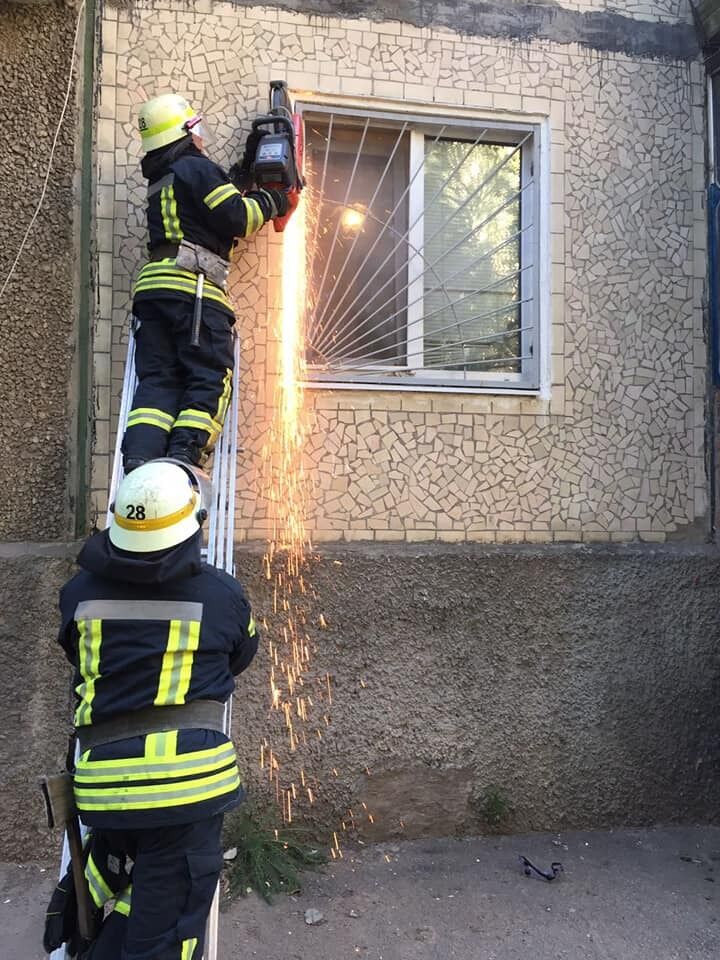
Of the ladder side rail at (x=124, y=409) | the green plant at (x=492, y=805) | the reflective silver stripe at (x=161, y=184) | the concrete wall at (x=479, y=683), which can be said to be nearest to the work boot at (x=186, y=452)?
the ladder side rail at (x=124, y=409)

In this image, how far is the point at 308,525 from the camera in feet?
13.2

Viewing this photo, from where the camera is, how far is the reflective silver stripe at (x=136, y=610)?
2348mm

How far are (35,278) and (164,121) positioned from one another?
1.00m

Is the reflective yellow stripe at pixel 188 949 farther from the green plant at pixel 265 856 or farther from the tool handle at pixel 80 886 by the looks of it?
the green plant at pixel 265 856

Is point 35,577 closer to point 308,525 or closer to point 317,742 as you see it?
point 308,525

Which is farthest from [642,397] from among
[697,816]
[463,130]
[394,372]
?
[697,816]

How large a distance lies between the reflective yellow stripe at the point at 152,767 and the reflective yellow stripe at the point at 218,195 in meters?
2.21

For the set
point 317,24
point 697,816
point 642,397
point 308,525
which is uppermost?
point 317,24

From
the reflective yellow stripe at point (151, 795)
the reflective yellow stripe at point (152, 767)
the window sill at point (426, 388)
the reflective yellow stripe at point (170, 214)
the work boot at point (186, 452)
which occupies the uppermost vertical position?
the reflective yellow stripe at point (170, 214)

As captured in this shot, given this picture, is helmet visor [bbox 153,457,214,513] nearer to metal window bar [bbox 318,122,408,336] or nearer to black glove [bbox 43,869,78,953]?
black glove [bbox 43,869,78,953]

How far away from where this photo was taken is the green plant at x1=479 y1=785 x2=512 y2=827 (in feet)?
13.3

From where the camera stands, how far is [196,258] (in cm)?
348

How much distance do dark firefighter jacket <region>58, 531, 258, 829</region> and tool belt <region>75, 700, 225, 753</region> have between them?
2cm

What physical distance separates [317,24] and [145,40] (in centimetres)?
87
